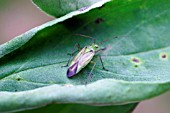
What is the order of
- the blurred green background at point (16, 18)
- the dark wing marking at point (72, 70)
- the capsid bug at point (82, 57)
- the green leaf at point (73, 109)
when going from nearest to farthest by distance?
the green leaf at point (73, 109) → the dark wing marking at point (72, 70) → the capsid bug at point (82, 57) → the blurred green background at point (16, 18)

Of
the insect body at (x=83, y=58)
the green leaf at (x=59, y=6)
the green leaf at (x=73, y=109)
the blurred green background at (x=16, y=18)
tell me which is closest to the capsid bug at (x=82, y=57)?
the insect body at (x=83, y=58)

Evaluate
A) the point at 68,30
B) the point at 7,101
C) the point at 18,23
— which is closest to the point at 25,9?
the point at 18,23

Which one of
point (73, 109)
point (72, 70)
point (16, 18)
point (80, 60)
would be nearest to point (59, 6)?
point (72, 70)

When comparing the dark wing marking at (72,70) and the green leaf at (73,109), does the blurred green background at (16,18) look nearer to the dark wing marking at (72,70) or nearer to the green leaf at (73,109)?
the dark wing marking at (72,70)

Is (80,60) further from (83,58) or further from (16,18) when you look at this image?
(16,18)

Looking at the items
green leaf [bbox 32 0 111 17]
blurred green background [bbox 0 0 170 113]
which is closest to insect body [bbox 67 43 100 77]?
green leaf [bbox 32 0 111 17]

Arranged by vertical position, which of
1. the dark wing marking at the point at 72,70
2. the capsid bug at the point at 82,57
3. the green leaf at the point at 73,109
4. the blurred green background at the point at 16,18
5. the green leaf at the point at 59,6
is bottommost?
the green leaf at the point at 73,109

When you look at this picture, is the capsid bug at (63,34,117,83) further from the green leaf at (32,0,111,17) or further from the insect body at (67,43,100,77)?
the green leaf at (32,0,111,17)
